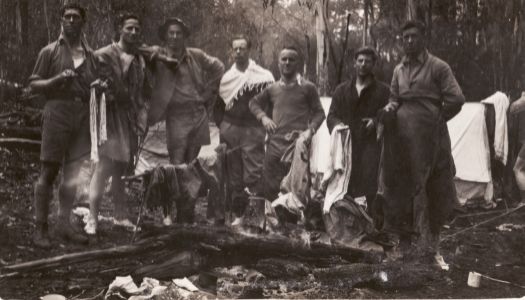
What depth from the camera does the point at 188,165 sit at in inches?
165

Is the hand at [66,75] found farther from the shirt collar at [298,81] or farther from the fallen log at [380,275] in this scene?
the fallen log at [380,275]

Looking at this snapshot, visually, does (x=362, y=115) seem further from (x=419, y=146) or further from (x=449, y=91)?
(x=449, y=91)

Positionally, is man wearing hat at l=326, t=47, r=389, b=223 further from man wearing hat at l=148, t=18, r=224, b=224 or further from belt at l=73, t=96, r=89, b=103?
belt at l=73, t=96, r=89, b=103

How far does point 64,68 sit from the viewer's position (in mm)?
4043

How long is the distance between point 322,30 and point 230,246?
5.24 ft

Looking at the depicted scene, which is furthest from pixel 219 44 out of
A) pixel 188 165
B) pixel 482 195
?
pixel 482 195

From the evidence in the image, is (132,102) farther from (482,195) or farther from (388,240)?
(482,195)

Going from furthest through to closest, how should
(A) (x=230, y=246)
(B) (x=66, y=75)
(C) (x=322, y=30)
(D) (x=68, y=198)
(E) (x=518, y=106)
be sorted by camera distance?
(E) (x=518, y=106), (C) (x=322, y=30), (A) (x=230, y=246), (D) (x=68, y=198), (B) (x=66, y=75)

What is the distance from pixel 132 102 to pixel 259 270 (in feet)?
4.60

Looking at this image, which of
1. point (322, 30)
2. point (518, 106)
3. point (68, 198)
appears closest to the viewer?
point (68, 198)

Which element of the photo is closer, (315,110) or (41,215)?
(41,215)

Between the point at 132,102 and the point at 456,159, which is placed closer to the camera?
the point at 132,102

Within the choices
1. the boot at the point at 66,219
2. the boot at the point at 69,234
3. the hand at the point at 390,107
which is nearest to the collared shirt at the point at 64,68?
the boot at the point at 66,219

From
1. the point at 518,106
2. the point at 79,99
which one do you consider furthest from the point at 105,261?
the point at 518,106
